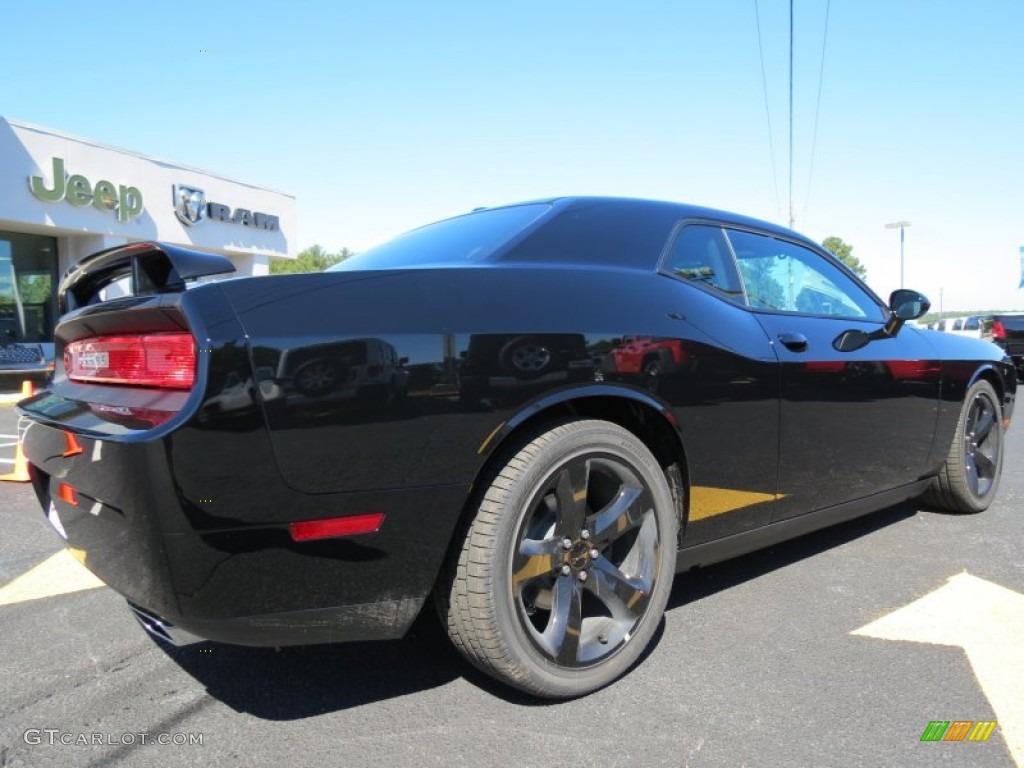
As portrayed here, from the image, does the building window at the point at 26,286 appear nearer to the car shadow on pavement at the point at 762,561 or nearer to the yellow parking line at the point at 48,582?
the yellow parking line at the point at 48,582

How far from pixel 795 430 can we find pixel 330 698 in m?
1.83

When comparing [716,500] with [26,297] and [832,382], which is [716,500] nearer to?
[832,382]

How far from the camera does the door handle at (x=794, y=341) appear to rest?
272cm

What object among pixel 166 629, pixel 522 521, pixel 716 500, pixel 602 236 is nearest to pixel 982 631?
pixel 716 500

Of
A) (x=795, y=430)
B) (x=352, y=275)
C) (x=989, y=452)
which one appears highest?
(x=352, y=275)

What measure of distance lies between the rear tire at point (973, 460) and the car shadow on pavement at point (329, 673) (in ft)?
7.53

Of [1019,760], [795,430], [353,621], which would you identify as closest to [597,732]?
[353,621]

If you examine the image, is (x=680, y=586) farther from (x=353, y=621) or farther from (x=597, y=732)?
(x=353, y=621)

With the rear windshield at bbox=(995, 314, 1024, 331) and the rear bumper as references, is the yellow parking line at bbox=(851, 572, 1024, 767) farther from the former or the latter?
the rear windshield at bbox=(995, 314, 1024, 331)

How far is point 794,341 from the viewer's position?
9.04 ft

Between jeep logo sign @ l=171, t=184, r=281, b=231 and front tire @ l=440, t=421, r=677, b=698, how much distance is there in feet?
67.7

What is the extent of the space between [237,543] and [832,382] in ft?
7.45

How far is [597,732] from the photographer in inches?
77.2

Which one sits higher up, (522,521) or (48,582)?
(522,521)
